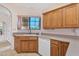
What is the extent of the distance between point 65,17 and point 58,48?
924 millimetres

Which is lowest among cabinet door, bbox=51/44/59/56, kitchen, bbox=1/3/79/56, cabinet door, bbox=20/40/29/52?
cabinet door, bbox=20/40/29/52

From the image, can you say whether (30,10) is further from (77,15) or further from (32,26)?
(77,15)

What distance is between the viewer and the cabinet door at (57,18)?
4.27 meters

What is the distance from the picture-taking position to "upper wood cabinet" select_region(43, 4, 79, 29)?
3.50 m

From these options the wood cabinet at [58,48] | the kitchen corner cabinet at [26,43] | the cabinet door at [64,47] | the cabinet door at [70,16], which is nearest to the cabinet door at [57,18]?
the cabinet door at [70,16]

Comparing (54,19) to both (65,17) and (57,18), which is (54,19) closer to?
(57,18)

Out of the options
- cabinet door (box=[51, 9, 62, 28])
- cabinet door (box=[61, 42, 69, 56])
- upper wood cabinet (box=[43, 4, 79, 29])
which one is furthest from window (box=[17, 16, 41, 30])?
cabinet door (box=[61, 42, 69, 56])

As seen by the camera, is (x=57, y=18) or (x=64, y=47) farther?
(x=57, y=18)

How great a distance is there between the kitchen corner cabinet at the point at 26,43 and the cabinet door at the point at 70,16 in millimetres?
2205

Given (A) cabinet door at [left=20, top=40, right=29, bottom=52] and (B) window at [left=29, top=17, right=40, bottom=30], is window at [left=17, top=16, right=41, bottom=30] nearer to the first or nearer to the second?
(B) window at [left=29, top=17, right=40, bottom=30]

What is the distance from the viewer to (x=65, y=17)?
13.0 ft

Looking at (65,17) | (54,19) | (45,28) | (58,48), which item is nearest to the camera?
(58,48)

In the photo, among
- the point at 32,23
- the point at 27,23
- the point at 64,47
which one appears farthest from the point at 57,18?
the point at 27,23

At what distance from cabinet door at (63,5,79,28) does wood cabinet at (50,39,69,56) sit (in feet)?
1.72
